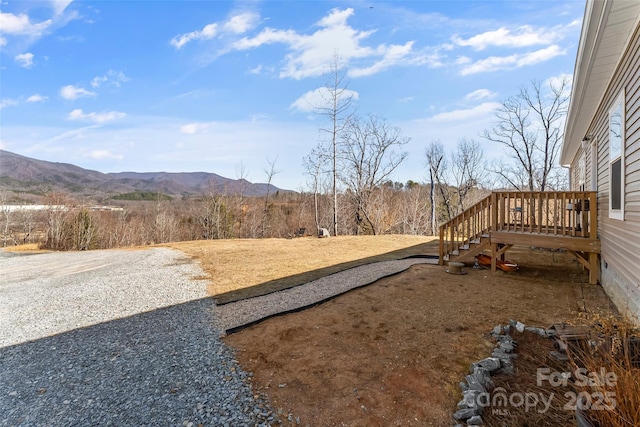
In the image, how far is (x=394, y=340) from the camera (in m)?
3.26

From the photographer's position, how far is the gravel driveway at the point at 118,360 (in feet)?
7.52

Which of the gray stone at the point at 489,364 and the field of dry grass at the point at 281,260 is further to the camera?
the field of dry grass at the point at 281,260

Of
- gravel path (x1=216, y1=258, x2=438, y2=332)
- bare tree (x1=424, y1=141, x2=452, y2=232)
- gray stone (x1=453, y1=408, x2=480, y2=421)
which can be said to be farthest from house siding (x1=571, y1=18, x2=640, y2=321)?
bare tree (x1=424, y1=141, x2=452, y2=232)

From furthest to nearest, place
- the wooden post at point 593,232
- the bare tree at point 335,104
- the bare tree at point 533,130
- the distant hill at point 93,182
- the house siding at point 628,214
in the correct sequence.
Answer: the distant hill at point 93,182 → the bare tree at point 533,130 → the bare tree at point 335,104 → the wooden post at point 593,232 → the house siding at point 628,214

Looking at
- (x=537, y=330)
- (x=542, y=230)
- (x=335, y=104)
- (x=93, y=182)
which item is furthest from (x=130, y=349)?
(x=93, y=182)

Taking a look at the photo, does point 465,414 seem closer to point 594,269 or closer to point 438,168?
point 594,269

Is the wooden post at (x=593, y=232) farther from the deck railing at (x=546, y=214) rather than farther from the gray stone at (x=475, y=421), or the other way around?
the gray stone at (x=475, y=421)

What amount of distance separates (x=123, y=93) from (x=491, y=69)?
1524 cm

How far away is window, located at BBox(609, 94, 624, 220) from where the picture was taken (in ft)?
12.1

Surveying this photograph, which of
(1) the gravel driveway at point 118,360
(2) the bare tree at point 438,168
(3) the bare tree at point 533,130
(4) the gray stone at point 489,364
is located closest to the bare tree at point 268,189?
(2) the bare tree at point 438,168

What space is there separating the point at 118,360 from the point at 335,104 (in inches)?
582

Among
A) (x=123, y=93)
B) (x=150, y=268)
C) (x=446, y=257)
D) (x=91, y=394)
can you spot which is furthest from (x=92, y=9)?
(x=446, y=257)

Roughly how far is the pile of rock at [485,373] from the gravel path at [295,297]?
2478 mm

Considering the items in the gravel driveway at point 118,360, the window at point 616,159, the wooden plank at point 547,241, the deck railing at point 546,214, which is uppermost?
the window at point 616,159
